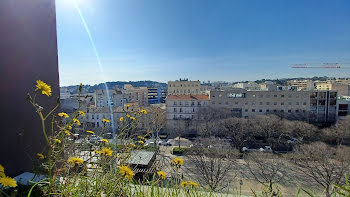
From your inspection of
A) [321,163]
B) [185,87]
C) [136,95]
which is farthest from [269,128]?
[136,95]

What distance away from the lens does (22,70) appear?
6.64 ft

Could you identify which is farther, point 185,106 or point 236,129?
point 185,106

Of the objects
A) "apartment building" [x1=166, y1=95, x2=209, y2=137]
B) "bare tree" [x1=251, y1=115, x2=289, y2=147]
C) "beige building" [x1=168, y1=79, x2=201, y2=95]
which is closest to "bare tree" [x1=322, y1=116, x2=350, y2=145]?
"bare tree" [x1=251, y1=115, x2=289, y2=147]

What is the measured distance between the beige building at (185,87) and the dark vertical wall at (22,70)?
22313 mm

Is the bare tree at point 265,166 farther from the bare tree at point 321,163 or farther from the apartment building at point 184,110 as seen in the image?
the apartment building at point 184,110

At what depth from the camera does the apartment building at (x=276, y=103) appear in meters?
16.3

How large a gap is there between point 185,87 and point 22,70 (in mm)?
22805

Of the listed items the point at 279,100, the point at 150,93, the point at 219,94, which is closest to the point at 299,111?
the point at 279,100

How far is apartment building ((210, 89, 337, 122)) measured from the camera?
53.6 ft

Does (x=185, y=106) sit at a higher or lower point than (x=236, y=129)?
higher

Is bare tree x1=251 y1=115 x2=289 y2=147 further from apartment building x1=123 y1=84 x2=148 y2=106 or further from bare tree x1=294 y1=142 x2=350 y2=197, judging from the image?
apartment building x1=123 y1=84 x2=148 y2=106

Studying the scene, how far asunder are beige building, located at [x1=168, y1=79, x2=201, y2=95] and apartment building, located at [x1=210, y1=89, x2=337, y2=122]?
7813 millimetres

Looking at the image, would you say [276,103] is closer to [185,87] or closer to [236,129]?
[236,129]

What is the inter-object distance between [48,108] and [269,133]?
43.0ft
